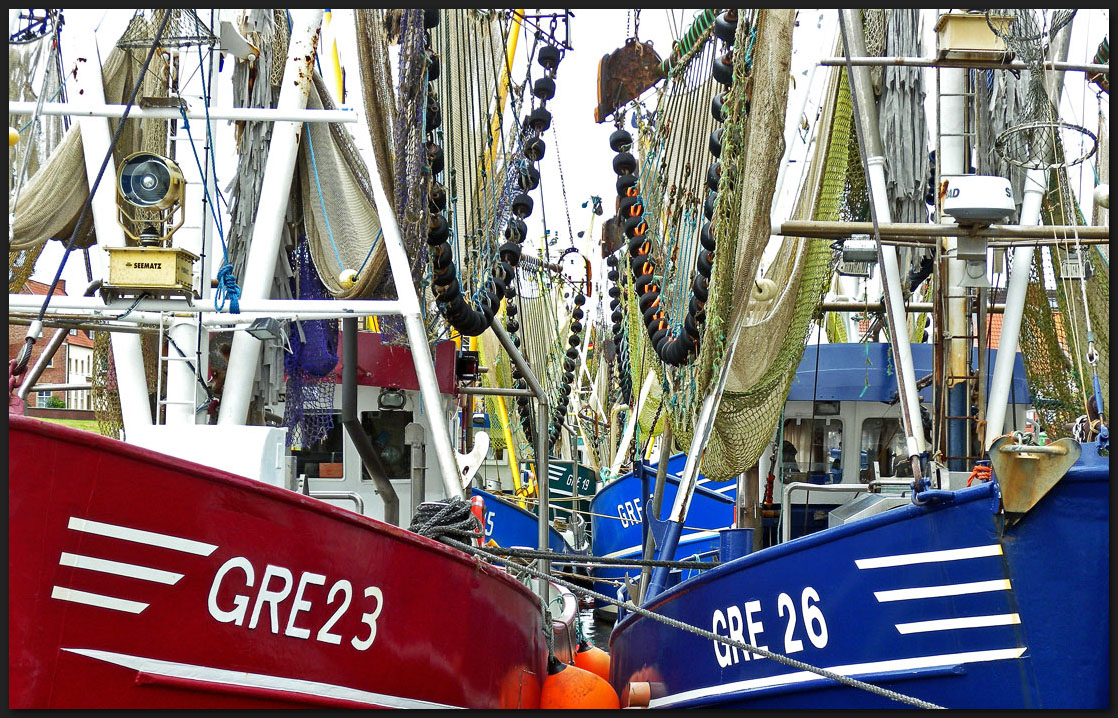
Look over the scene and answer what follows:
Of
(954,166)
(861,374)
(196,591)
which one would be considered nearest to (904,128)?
(954,166)

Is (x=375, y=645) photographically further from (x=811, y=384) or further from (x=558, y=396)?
(x=558, y=396)

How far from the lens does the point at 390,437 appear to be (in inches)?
402

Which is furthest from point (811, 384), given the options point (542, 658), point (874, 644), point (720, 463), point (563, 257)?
point (563, 257)

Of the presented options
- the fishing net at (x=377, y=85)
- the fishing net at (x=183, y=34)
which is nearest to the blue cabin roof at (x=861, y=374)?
the fishing net at (x=377, y=85)

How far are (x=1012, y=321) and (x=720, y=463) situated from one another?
87.4 inches

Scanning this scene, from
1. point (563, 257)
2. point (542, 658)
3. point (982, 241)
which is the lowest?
point (542, 658)

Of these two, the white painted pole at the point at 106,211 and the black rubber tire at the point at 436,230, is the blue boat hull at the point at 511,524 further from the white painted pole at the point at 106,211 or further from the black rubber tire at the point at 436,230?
the black rubber tire at the point at 436,230

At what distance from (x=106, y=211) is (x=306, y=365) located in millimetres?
1856

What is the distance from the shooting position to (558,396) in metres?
18.3

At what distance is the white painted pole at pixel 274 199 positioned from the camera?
733 cm

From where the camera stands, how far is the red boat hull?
349 cm

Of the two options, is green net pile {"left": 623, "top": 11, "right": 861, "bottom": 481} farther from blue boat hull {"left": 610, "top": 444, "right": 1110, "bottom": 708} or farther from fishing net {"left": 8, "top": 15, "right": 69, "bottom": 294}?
fishing net {"left": 8, "top": 15, "right": 69, "bottom": 294}

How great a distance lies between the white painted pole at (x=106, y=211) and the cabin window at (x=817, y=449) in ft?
21.4

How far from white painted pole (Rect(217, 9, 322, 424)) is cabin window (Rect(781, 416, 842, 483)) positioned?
5924 millimetres
